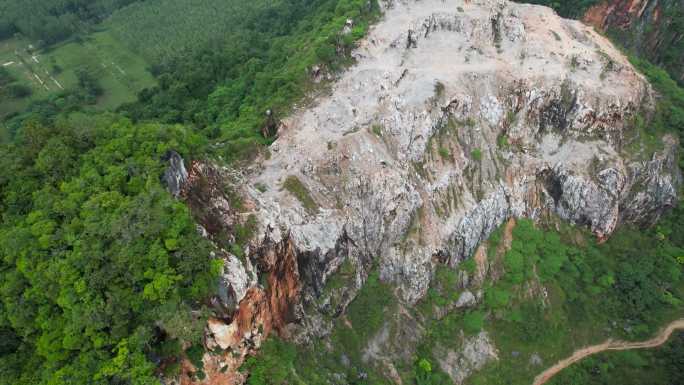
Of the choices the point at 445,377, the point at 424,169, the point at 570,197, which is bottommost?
the point at 445,377

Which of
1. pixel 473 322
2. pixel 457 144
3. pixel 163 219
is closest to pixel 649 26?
pixel 457 144

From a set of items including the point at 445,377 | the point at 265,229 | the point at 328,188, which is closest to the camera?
the point at 265,229

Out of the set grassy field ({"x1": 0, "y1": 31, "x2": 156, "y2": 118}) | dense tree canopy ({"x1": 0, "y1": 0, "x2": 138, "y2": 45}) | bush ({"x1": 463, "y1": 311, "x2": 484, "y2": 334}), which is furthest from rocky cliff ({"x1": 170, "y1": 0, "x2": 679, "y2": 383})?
dense tree canopy ({"x1": 0, "y1": 0, "x2": 138, "y2": 45})

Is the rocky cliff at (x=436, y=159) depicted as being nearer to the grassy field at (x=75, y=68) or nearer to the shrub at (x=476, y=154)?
the shrub at (x=476, y=154)

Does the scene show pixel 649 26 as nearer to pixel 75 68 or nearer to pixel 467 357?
pixel 467 357

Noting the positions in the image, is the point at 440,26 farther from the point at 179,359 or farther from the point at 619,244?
the point at 179,359

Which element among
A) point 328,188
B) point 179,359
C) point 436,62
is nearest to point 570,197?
point 436,62
